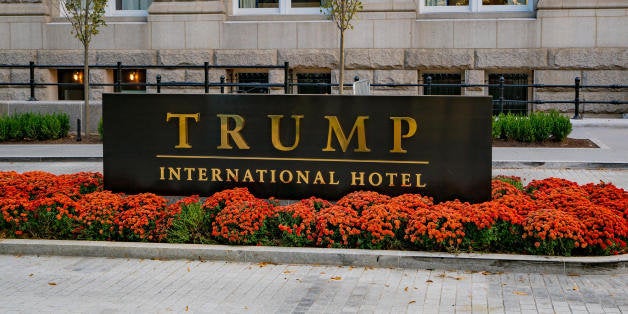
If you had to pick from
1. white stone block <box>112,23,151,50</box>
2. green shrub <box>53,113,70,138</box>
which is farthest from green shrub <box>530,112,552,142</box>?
white stone block <box>112,23,151,50</box>

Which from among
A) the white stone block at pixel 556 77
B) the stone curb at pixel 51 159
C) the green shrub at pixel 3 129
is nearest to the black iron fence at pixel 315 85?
the white stone block at pixel 556 77

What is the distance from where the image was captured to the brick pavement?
6.89 m

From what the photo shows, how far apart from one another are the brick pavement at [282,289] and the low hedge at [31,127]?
11770 millimetres

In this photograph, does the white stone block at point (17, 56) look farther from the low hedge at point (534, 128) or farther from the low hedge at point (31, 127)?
the low hedge at point (534, 128)

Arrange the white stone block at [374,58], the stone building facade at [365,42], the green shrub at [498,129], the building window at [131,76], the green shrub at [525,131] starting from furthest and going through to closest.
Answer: the building window at [131,76] → the white stone block at [374,58] → the stone building facade at [365,42] → the green shrub at [498,129] → the green shrub at [525,131]

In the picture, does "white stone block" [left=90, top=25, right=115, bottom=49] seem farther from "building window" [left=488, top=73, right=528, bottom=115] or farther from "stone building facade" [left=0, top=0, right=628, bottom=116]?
"building window" [left=488, top=73, right=528, bottom=115]

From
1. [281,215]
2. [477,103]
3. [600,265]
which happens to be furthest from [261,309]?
[477,103]

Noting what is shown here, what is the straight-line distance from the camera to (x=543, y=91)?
73.0 ft

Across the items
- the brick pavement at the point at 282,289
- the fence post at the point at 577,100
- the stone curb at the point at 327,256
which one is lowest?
the brick pavement at the point at 282,289

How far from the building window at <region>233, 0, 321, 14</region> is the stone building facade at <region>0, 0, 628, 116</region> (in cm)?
3

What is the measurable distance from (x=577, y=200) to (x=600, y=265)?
157 centimetres

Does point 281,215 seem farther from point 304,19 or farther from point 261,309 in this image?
point 304,19

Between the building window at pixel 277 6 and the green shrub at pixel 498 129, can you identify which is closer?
the green shrub at pixel 498 129

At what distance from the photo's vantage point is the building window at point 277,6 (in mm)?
23750
